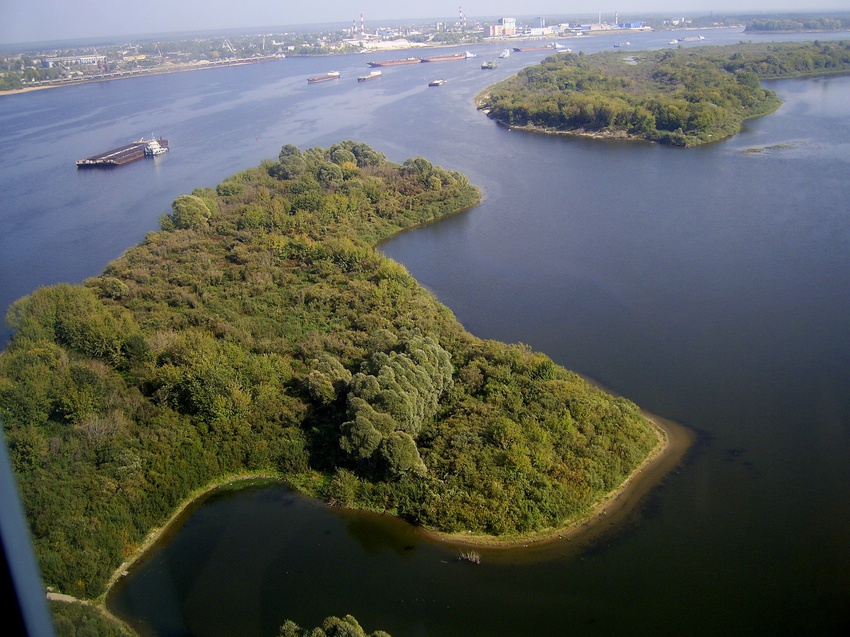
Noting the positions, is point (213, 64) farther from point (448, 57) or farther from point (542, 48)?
point (542, 48)

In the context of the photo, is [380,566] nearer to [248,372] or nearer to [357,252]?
[248,372]

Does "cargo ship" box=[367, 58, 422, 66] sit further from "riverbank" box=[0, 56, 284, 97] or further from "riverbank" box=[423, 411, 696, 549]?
"riverbank" box=[423, 411, 696, 549]

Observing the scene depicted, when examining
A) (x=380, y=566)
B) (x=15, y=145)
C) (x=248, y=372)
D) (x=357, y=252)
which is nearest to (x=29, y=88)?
(x=15, y=145)

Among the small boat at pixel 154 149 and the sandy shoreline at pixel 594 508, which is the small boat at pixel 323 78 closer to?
the small boat at pixel 154 149

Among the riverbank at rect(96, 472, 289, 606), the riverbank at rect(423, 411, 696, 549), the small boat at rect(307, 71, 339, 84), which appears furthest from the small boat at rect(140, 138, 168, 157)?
the riverbank at rect(423, 411, 696, 549)

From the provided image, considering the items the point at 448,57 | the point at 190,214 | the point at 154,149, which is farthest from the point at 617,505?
the point at 448,57

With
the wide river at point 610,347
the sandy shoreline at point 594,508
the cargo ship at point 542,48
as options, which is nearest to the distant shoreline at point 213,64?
the cargo ship at point 542,48
